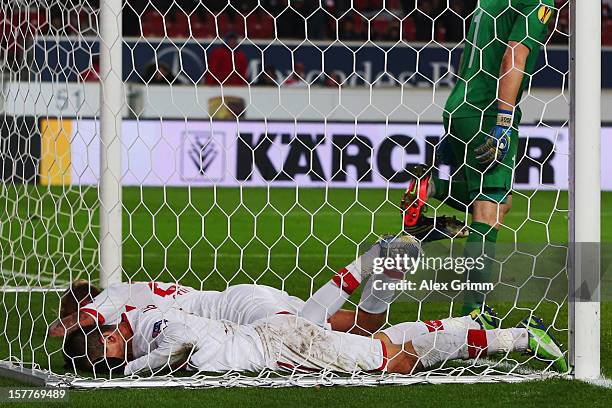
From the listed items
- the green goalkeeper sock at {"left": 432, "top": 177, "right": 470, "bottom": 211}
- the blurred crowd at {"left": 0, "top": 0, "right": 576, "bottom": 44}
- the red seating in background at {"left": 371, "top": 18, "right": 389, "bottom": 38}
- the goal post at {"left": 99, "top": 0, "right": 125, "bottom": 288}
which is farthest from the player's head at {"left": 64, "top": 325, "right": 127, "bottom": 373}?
the red seating in background at {"left": 371, "top": 18, "right": 389, "bottom": 38}

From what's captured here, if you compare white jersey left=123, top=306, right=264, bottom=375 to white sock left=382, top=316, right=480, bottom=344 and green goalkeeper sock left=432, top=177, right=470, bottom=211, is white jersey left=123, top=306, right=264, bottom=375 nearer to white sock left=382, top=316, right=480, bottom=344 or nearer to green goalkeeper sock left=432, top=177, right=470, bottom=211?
white sock left=382, top=316, right=480, bottom=344

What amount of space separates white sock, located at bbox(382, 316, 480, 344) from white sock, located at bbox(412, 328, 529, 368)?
0.06ft

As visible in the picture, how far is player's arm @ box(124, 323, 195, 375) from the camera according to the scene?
4586 mm

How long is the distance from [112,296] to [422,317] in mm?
1748

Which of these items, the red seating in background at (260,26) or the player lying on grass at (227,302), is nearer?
the player lying on grass at (227,302)

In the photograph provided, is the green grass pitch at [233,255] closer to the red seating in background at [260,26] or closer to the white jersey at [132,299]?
the white jersey at [132,299]

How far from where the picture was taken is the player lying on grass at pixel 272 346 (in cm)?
467

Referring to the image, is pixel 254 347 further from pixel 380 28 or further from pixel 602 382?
pixel 380 28

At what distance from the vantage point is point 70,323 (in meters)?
4.92

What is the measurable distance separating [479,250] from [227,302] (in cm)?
113

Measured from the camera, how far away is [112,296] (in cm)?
514

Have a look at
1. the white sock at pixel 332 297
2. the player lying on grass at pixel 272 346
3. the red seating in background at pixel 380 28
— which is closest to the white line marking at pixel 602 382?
the player lying on grass at pixel 272 346

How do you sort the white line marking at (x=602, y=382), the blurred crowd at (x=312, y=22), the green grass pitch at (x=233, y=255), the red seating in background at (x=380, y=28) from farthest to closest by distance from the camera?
the red seating in background at (x=380, y=28) < the blurred crowd at (x=312, y=22) < the white line marking at (x=602, y=382) < the green grass pitch at (x=233, y=255)

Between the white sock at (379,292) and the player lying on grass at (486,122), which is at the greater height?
the player lying on grass at (486,122)
